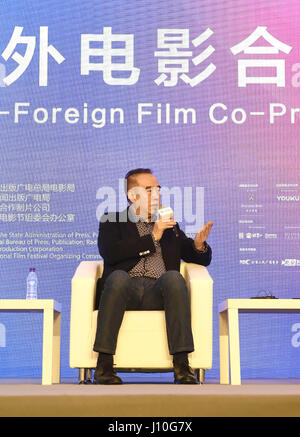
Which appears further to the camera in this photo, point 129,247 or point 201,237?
point 201,237

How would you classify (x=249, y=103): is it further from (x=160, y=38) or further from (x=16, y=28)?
(x=16, y=28)

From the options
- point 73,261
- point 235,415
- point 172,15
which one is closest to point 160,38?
point 172,15

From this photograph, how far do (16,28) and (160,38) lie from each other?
0.91 meters

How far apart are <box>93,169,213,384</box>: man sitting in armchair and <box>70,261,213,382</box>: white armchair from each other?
0.10m

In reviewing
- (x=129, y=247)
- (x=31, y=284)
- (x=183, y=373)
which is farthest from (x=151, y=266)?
(x=31, y=284)

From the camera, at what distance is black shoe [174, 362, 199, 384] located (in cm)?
326

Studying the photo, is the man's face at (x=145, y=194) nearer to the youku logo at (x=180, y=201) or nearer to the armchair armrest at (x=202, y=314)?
the armchair armrest at (x=202, y=314)

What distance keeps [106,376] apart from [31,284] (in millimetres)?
1170

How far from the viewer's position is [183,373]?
3295mm

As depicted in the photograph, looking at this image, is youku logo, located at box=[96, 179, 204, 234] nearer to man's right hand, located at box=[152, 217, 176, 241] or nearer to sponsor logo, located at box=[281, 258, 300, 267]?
sponsor logo, located at box=[281, 258, 300, 267]

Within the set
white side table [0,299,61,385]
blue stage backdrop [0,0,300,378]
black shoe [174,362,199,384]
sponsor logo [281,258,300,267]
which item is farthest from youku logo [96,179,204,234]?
black shoe [174,362,199,384]

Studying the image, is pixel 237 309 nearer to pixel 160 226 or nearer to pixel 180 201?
pixel 160 226

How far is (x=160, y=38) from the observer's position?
476cm

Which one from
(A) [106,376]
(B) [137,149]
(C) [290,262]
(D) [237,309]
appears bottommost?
(A) [106,376]
